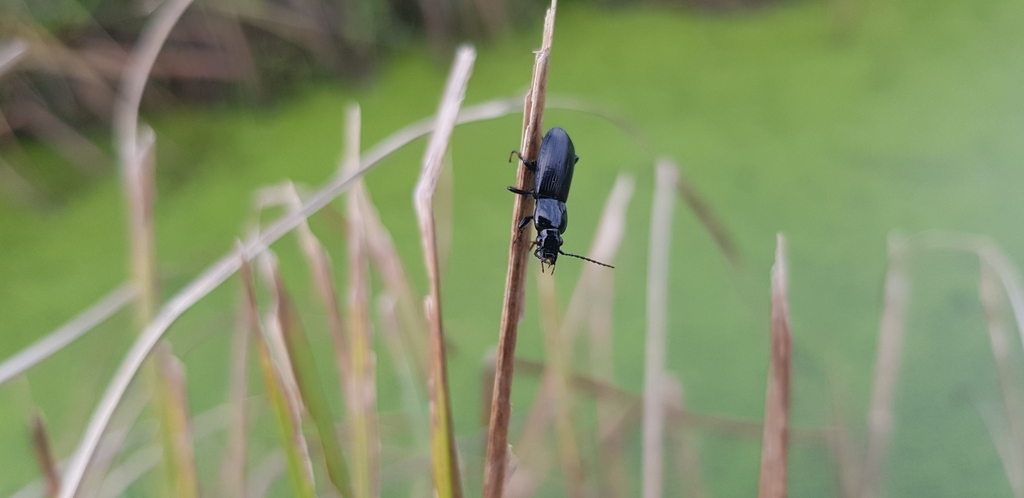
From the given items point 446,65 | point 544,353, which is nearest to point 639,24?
point 446,65

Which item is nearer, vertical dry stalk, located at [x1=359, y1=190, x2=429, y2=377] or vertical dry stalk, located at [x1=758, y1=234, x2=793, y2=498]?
vertical dry stalk, located at [x1=758, y1=234, x2=793, y2=498]

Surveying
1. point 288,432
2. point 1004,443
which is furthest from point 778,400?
point 1004,443

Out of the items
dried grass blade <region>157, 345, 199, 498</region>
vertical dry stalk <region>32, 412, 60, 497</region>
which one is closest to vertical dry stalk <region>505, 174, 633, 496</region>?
dried grass blade <region>157, 345, 199, 498</region>

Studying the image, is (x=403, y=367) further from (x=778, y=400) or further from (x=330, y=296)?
(x=778, y=400)

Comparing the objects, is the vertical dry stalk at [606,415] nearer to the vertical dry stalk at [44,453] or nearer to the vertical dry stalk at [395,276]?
the vertical dry stalk at [395,276]

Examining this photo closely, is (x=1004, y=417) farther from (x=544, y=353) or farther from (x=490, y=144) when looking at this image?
(x=490, y=144)

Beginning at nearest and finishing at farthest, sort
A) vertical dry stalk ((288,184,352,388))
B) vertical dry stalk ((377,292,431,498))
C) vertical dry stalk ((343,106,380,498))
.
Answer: vertical dry stalk ((343,106,380,498))
vertical dry stalk ((288,184,352,388))
vertical dry stalk ((377,292,431,498))

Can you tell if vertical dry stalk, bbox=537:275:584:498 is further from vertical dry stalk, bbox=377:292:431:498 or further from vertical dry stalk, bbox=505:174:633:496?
vertical dry stalk, bbox=377:292:431:498
